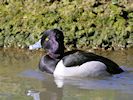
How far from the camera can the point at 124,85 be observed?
373 inches

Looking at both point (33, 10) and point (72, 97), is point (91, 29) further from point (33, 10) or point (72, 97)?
point (72, 97)

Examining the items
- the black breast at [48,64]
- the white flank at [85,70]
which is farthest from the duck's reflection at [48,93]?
the black breast at [48,64]

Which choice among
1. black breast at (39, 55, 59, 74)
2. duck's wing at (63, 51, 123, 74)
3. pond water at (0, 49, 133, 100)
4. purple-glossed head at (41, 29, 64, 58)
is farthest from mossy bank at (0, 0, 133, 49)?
duck's wing at (63, 51, 123, 74)

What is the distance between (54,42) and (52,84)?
1262 mm

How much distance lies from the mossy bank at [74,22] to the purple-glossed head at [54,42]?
4.48 ft

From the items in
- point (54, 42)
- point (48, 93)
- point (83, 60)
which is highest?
point (54, 42)

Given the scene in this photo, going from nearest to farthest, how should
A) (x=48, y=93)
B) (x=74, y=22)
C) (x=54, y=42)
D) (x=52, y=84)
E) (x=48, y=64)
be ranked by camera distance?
(x=48, y=93)
(x=52, y=84)
(x=48, y=64)
(x=54, y=42)
(x=74, y=22)

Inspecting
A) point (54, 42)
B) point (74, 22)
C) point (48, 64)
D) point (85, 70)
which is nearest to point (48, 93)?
Result: point (85, 70)

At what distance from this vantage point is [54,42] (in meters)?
10.8

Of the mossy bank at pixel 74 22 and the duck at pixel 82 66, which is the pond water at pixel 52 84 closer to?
the duck at pixel 82 66

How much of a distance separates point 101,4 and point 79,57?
125 inches

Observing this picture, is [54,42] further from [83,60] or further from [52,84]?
[52,84]

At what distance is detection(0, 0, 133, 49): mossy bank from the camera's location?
12.2 m

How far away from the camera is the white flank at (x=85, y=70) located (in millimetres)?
10094
